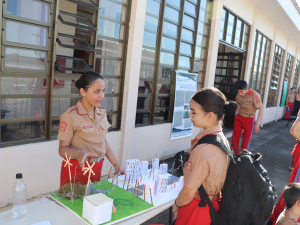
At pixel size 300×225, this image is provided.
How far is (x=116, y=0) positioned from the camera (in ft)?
12.3

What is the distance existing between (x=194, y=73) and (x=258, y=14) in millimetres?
4118

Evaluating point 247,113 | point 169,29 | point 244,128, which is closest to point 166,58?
point 169,29

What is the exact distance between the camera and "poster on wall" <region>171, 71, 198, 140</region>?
5.18 meters

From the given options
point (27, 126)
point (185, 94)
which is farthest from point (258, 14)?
point (27, 126)

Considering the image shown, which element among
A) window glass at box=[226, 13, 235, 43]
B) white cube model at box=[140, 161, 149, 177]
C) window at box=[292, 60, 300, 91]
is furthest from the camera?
window at box=[292, 60, 300, 91]

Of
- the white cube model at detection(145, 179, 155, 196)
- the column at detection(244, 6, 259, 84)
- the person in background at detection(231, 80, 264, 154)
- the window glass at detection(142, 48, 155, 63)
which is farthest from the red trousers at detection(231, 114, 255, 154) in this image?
the white cube model at detection(145, 179, 155, 196)

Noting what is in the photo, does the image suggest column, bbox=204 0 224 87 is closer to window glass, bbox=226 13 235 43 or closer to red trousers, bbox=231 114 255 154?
window glass, bbox=226 13 235 43

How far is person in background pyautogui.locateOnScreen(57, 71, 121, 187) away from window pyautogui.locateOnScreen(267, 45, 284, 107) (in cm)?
1052

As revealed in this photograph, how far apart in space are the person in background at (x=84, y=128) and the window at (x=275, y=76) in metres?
10.5

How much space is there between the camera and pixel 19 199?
1.57 metres

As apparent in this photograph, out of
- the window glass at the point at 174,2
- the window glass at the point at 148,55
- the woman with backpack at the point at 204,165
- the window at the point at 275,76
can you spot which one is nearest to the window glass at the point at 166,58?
the window glass at the point at 148,55

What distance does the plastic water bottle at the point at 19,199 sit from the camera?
1500 millimetres

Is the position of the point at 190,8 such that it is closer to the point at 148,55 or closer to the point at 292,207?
the point at 148,55

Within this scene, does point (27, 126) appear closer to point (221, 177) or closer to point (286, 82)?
point (221, 177)
